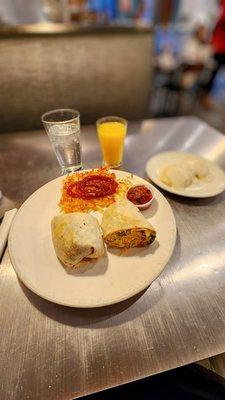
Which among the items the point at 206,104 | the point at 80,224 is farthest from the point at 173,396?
the point at 206,104

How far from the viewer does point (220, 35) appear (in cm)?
421

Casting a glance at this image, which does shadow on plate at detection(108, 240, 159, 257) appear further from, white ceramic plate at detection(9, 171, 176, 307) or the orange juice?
the orange juice

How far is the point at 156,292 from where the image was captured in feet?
2.38

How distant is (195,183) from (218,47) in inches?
180

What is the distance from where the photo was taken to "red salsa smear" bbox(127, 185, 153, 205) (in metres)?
0.90

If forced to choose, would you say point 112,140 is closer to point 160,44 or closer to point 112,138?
point 112,138

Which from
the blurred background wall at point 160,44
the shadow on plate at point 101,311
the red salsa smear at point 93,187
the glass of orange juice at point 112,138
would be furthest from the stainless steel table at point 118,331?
the blurred background wall at point 160,44

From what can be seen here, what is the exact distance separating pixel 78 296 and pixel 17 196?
633mm

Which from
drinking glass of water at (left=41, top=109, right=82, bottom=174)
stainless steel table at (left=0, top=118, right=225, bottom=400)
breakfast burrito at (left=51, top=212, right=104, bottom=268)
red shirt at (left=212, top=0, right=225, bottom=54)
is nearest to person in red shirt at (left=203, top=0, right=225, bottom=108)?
red shirt at (left=212, top=0, right=225, bottom=54)

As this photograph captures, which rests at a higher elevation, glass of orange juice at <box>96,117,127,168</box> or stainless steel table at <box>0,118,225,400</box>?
glass of orange juice at <box>96,117,127,168</box>

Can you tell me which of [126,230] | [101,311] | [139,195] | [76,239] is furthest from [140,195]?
[101,311]

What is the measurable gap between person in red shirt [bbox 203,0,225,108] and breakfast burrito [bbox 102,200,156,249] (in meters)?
4.81

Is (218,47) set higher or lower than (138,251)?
higher

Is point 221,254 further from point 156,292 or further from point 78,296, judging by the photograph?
point 78,296
